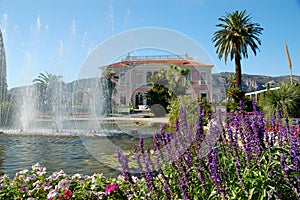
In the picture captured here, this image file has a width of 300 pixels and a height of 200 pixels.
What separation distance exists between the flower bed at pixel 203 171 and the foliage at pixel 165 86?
23590 millimetres

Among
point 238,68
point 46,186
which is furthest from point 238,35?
point 46,186

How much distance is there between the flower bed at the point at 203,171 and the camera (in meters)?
1.94

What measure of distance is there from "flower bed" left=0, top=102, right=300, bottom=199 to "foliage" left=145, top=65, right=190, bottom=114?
77.4 feet

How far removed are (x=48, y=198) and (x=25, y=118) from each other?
1214 centimetres

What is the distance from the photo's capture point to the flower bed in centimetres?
194

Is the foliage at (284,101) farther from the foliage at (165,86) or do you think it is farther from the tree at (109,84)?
the tree at (109,84)

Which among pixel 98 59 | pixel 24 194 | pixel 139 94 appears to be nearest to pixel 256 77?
pixel 139 94

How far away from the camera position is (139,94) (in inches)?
1458

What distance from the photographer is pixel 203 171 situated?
2463 millimetres

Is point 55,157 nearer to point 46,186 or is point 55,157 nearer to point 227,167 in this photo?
point 46,186

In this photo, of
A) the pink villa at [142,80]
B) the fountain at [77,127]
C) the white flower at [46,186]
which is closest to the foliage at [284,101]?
the fountain at [77,127]

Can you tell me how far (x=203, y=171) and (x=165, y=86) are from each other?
86.2 ft

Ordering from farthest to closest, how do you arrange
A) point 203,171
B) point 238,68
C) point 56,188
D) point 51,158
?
point 238,68, point 51,158, point 56,188, point 203,171

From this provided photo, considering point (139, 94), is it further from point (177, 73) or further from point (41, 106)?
point (41, 106)
